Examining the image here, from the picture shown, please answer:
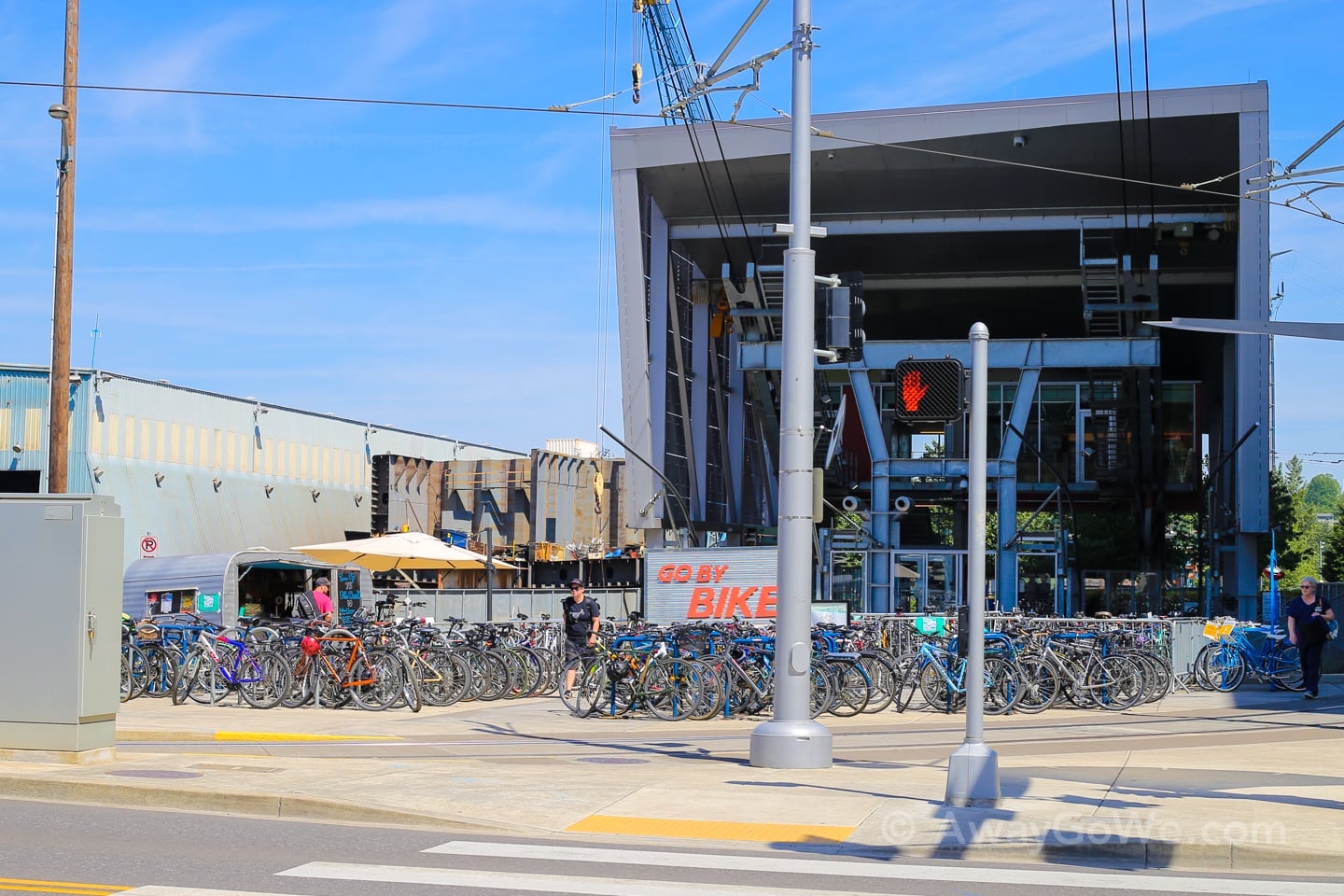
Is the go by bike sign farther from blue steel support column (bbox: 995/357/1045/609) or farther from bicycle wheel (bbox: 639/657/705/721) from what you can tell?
blue steel support column (bbox: 995/357/1045/609)

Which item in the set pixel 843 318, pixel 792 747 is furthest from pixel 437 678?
pixel 843 318

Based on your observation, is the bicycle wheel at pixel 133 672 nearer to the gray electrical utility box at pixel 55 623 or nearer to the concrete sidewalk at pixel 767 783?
the concrete sidewalk at pixel 767 783

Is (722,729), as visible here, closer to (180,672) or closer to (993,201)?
(180,672)

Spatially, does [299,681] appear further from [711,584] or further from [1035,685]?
[1035,685]

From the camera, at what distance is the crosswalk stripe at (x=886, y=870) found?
317 inches

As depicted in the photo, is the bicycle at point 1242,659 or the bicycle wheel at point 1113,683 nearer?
the bicycle wheel at point 1113,683

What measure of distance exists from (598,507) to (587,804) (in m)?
44.0

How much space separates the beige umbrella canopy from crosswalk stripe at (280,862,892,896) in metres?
19.3

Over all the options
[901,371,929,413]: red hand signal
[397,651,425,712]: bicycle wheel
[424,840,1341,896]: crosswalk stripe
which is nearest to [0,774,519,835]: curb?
[424,840,1341,896]: crosswalk stripe

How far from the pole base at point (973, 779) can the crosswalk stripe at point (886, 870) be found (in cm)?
183

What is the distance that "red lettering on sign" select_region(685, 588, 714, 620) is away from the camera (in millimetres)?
23609

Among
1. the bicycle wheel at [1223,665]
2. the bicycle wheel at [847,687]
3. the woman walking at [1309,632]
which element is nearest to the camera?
the bicycle wheel at [847,687]

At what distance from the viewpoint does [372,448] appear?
56656 mm

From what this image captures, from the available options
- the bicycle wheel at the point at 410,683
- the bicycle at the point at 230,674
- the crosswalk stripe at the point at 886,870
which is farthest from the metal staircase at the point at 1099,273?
the crosswalk stripe at the point at 886,870
